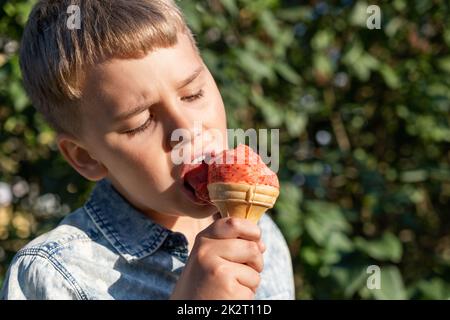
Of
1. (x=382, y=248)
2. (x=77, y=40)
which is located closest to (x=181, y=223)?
(x=77, y=40)

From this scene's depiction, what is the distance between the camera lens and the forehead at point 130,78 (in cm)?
119

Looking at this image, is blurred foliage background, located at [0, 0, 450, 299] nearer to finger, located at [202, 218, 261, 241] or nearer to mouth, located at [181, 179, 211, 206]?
mouth, located at [181, 179, 211, 206]

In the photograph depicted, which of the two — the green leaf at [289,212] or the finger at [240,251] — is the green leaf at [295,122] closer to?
the green leaf at [289,212]

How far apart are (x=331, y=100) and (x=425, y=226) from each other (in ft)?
1.67

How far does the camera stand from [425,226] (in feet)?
8.45

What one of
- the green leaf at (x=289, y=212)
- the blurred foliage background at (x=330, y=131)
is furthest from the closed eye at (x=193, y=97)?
the green leaf at (x=289, y=212)

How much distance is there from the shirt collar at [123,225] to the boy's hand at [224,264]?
0.20 meters

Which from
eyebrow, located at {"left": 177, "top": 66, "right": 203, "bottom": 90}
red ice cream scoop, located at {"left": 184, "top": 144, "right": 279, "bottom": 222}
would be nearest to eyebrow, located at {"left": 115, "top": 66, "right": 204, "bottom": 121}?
eyebrow, located at {"left": 177, "top": 66, "right": 203, "bottom": 90}

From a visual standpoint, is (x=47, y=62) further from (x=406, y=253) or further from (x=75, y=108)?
(x=406, y=253)

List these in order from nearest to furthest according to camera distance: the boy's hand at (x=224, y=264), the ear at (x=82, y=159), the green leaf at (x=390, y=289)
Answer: the boy's hand at (x=224, y=264) → the ear at (x=82, y=159) → the green leaf at (x=390, y=289)

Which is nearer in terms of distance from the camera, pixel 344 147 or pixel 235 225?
pixel 235 225

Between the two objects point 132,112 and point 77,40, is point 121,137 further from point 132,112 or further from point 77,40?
point 77,40

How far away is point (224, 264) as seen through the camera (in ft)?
3.52
